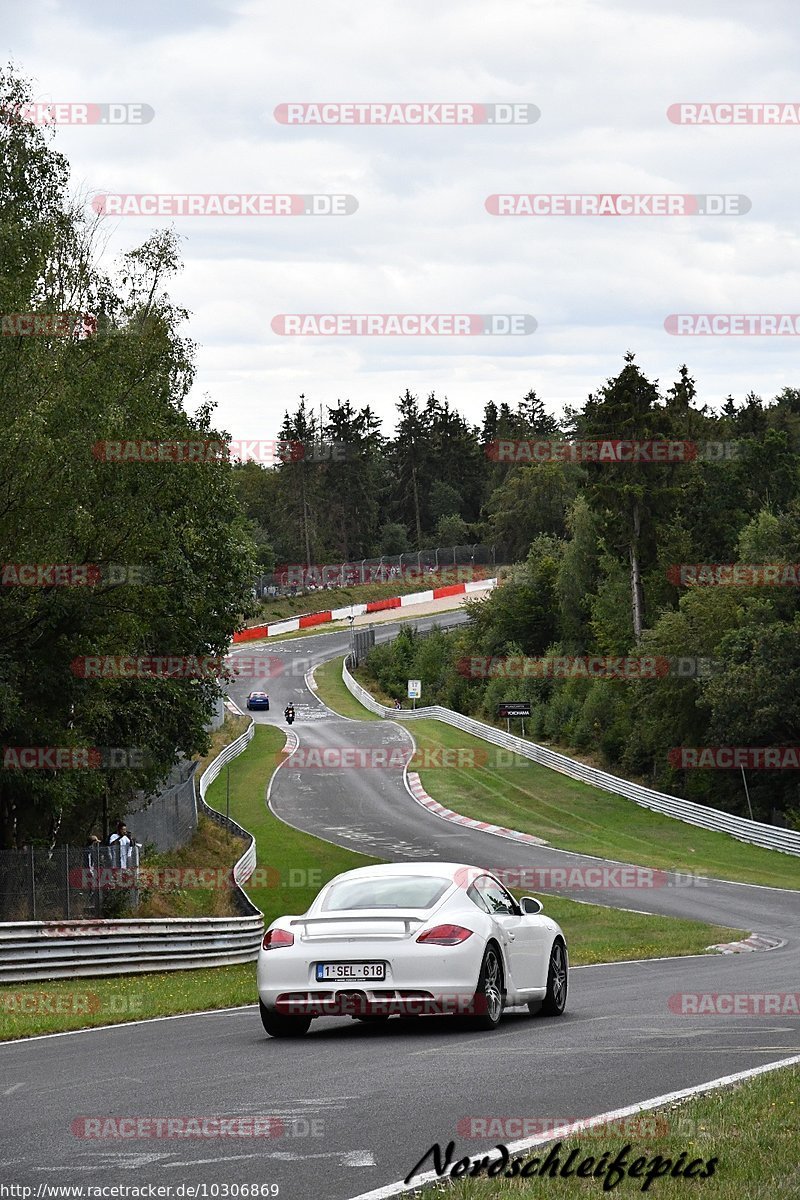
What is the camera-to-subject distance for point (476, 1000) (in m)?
11.4

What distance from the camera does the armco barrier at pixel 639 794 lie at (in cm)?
5144

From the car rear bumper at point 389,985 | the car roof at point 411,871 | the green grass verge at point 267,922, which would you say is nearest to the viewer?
the car rear bumper at point 389,985

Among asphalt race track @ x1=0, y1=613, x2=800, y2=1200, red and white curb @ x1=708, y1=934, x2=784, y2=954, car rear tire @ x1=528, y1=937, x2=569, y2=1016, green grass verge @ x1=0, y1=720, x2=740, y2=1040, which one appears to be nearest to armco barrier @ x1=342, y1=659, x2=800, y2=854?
green grass verge @ x1=0, y1=720, x2=740, y2=1040

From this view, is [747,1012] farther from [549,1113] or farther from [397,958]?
[549,1113]

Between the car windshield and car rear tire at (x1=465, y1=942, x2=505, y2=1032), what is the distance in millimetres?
612

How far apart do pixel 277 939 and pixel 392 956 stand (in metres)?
0.96

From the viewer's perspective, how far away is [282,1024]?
11.6 m

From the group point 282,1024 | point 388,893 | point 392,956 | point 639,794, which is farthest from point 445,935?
point 639,794

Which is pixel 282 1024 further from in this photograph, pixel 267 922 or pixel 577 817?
pixel 577 817

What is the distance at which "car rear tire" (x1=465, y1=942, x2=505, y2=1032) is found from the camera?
1150 centimetres

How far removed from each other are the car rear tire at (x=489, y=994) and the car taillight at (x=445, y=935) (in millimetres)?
301

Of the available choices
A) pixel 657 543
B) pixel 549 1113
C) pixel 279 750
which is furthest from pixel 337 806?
pixel 549 1113

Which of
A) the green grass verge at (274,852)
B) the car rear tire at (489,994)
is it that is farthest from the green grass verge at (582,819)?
the car rear tire at (489,994)

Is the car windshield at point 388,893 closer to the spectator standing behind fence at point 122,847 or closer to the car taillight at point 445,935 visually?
the car taillight at point 445,935
